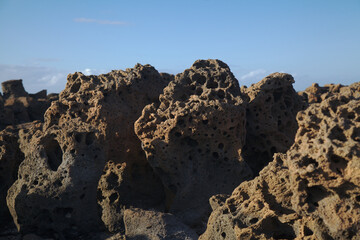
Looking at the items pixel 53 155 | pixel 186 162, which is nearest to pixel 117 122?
pixel 53 155

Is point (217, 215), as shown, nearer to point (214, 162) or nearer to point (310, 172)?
point (310, 172)

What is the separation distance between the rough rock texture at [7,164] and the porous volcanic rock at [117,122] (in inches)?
30.4

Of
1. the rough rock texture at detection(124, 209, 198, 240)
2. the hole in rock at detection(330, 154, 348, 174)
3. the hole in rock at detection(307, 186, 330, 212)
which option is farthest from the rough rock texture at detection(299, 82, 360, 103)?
the hole in rock at detection(330, 154, 348, 174)

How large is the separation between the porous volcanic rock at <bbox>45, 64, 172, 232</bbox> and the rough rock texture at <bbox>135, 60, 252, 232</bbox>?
0.77 m

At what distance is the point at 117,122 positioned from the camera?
23.2 ft

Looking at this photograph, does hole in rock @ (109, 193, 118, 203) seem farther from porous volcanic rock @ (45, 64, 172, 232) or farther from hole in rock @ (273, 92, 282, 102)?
hole in rock @ (273, 92, 282, 102)

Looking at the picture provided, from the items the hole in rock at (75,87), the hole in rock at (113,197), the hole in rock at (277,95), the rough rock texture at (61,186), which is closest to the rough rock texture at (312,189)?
the rough rock texture at (61,186)

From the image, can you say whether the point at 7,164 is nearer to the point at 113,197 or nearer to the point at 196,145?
the point at 113,197

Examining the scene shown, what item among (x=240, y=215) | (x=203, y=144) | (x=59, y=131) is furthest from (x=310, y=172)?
(x=59, y=131)

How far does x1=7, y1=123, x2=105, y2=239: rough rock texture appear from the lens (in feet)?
18.5

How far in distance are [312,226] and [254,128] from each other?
12.8ft

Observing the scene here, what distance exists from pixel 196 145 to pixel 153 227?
1912mm

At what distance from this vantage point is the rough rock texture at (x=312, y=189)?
3391 millimetres

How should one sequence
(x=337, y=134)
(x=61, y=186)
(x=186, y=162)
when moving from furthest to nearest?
(x=186, y=162)
(x=61, y=186)
(x=337, y=134)
